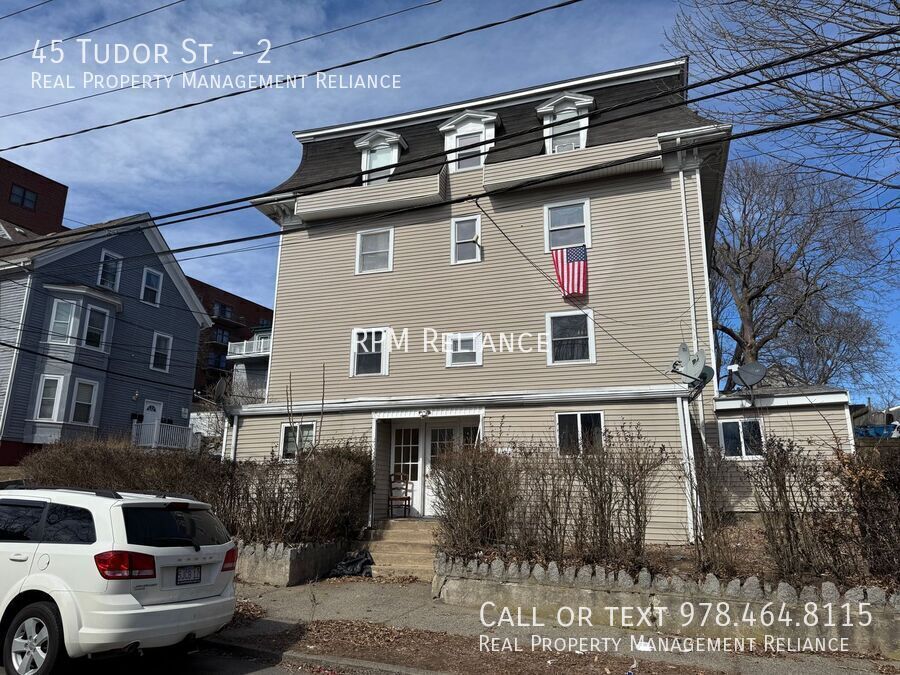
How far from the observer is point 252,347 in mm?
45188

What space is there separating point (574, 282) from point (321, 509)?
7996 millimetres

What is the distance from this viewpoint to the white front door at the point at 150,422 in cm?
2774

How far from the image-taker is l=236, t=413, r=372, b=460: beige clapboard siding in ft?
49.4

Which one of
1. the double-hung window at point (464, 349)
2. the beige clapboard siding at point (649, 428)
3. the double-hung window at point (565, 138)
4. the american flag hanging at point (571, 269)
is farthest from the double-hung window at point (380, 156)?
the beige clapboard siding at point (649, 428)

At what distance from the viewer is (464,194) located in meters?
17.1

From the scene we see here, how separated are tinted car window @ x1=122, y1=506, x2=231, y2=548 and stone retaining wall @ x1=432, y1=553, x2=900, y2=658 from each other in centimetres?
368

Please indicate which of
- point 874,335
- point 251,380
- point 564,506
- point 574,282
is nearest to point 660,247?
point 574,282

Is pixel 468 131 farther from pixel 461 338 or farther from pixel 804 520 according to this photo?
pixel 804 520

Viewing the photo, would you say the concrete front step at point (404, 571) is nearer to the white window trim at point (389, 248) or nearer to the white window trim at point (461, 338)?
the white window trim at point (461, 338)

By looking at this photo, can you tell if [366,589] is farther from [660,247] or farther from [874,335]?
[874,335]

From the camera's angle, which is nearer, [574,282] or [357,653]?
[357,653]

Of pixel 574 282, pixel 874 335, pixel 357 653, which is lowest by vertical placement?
pixel 357 653

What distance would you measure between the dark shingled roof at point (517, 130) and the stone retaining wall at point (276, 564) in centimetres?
762

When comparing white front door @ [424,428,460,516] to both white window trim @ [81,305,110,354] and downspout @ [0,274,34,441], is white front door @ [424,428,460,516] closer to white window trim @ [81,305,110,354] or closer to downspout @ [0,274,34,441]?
downspout @ [0,274,34,441]
